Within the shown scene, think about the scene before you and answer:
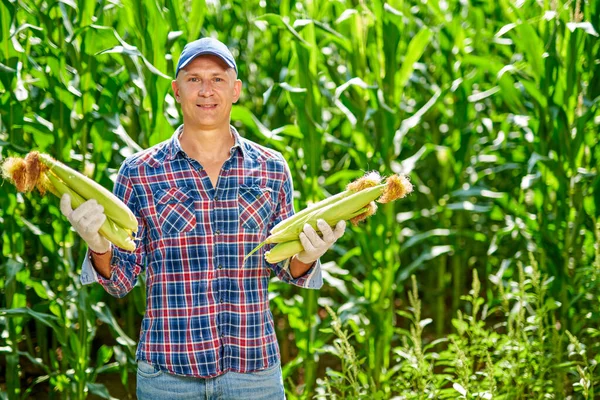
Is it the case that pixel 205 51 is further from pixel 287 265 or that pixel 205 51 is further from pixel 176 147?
pixel 287 265

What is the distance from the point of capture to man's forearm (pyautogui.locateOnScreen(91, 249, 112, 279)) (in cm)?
233

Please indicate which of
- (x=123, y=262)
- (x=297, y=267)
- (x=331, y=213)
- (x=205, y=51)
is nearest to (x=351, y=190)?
(x=331, y=213)

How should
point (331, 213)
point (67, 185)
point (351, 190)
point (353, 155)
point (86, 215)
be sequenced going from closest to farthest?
point (86, 215) < point (67, 185) < point (331, 213) < point (351, 190) < point (353, 155)

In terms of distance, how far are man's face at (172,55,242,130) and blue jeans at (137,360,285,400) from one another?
706 millimetres

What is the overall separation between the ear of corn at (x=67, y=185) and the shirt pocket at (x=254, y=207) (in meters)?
0.34

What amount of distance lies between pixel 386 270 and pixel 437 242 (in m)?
1.38

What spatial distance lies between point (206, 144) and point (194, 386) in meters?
0.69

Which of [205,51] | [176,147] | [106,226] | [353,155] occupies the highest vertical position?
[205,51]

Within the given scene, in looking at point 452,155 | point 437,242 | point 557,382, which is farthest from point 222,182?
point 437,242

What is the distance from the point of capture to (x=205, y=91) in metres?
2.39

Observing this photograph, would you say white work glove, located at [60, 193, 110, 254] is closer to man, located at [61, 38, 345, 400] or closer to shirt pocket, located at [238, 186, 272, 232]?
man, located at [61, 38, 345, 400]

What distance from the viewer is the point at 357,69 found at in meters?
4.11

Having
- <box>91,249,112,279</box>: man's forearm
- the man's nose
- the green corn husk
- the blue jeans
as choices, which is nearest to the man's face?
the man's nose

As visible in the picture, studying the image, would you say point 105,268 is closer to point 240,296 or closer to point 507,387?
point 240,296
